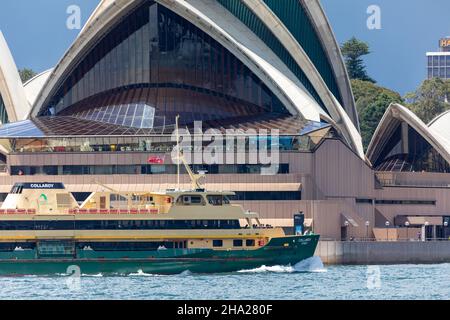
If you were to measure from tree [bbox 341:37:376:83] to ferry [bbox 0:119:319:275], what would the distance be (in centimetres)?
9064

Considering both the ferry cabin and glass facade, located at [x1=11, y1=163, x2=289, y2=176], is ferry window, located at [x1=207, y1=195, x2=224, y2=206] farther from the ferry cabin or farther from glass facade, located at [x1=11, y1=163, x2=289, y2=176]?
glass facade, located at [x1=11, y1=163, x2=289, y2=176]

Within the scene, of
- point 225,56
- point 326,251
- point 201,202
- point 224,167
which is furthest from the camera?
point 225,56

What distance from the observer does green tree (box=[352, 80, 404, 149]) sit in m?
143

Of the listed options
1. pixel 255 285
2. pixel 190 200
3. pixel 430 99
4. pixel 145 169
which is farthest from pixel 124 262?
pixel 430 99

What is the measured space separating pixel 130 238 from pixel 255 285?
29.5 ft

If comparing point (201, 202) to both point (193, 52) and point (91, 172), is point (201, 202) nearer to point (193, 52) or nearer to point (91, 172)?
point (91, 172)

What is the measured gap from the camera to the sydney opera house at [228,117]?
89.3 meters

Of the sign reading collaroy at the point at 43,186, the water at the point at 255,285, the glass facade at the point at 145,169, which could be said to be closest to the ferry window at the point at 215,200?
the water at the point at 255,285

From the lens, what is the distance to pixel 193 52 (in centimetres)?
9938

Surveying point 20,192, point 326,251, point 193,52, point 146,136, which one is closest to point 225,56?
point 193,52

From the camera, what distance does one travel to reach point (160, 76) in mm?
99812

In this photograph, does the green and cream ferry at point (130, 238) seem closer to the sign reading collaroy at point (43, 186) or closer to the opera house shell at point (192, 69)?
the sign reading collaroy at point (43, 186)

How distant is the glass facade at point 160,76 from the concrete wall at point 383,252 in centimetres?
1479

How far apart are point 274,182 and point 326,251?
6433mm
